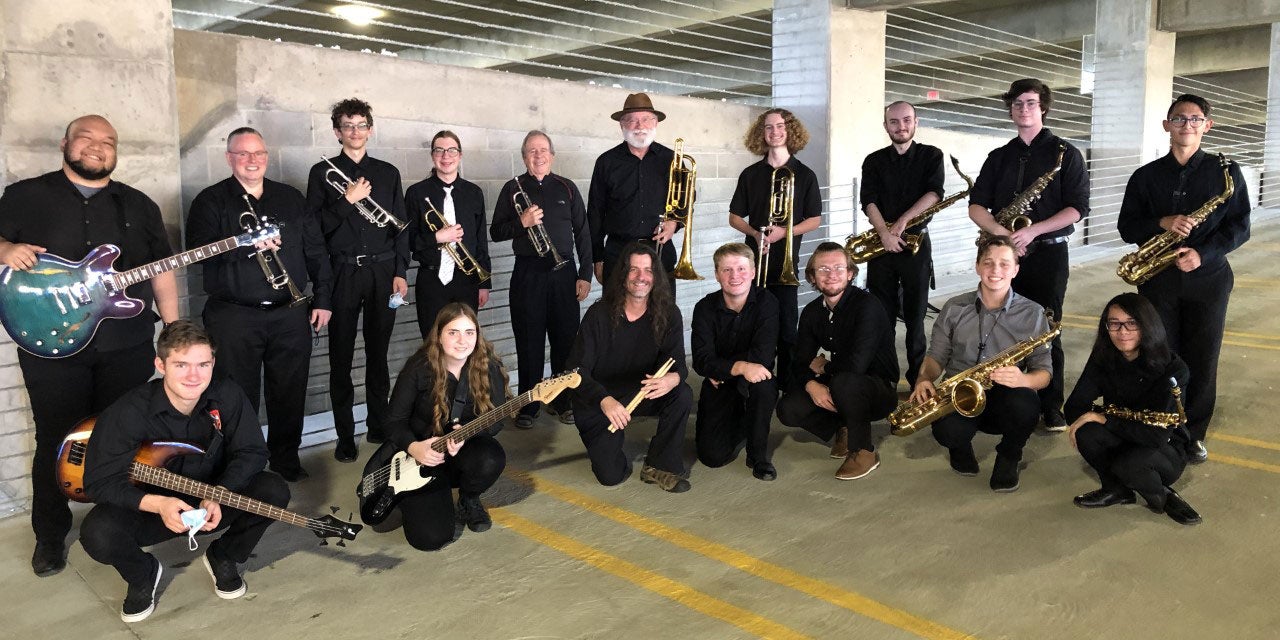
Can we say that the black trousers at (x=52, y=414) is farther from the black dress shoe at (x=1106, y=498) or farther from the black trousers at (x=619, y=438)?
the black dress shoe at (x=1106, y=498)

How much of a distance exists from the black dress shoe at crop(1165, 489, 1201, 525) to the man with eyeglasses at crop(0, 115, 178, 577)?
3.97 meters

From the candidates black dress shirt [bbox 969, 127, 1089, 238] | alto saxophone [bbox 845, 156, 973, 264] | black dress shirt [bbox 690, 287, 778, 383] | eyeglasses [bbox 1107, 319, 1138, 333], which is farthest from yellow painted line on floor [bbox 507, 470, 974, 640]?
black dress shirt [bbox 969, 127, 1089, 238]

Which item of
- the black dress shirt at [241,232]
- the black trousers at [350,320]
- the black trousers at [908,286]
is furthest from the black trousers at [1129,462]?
the black dress shirt at [241,232]

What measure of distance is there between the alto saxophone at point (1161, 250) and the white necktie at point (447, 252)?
3178 mm

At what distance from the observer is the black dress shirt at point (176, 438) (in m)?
3.09

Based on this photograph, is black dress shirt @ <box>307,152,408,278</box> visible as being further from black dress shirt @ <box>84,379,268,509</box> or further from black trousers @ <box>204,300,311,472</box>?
black dress shirt @ <box>84,379,268,509</box>

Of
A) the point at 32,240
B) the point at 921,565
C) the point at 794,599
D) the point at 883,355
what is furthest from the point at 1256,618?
the point at 32,240

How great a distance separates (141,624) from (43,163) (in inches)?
76.7

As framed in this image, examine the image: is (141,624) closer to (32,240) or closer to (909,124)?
(32,240)

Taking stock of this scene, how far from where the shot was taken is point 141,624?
310 centimetres

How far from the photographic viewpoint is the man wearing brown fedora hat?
5.43 meters

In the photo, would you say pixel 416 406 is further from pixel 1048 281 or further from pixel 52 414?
pixel 1048 281

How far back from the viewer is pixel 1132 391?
387cm

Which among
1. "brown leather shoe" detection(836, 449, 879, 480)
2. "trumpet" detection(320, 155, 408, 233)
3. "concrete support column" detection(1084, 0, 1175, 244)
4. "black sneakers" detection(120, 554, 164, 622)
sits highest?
"concrete support column" detection(1084, 0, 1175, 244)
